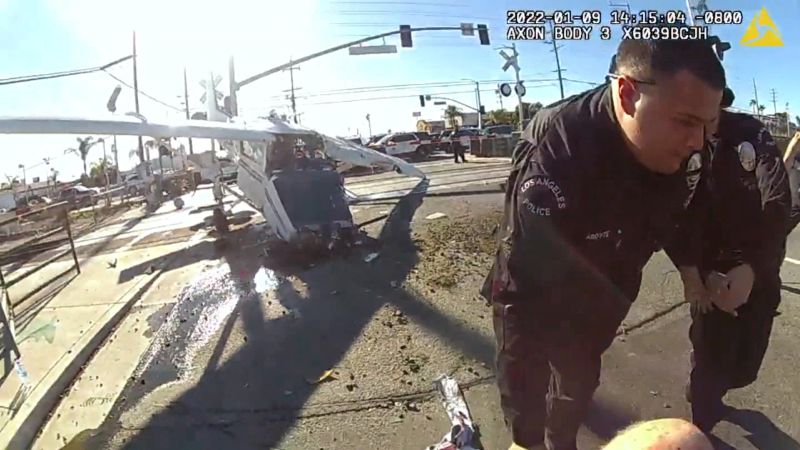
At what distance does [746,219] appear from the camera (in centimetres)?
249

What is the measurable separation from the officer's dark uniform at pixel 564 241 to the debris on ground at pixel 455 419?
1.25m

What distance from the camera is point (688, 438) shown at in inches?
46.0

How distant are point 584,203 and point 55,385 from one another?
15.2 feet

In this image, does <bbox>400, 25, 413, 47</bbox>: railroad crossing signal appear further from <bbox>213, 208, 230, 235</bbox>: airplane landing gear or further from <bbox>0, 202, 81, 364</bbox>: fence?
<bbox>0, 202, 81, 364</bbox>: fence

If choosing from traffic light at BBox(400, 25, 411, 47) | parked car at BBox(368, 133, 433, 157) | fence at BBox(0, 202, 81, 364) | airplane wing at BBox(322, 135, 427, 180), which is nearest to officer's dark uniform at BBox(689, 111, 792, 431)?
fence at BBox(0, 202, 81, 364)

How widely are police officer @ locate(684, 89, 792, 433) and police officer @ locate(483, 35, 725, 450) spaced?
532 millimetres

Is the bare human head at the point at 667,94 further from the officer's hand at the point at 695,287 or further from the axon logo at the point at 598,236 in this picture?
the officer's hand at the point at 695,287

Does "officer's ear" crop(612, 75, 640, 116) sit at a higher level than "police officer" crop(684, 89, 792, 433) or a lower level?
higher

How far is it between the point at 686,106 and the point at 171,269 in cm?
859

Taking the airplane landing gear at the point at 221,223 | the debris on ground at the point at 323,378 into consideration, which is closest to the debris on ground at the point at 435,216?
the airplane landing gear at the point at 221,223

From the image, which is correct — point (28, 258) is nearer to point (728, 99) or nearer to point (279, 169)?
point (279, 169)

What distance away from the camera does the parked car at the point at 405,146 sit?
114 ft

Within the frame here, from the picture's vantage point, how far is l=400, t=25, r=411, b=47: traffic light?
20656mm

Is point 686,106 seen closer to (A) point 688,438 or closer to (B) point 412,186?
(A) point 688,438
